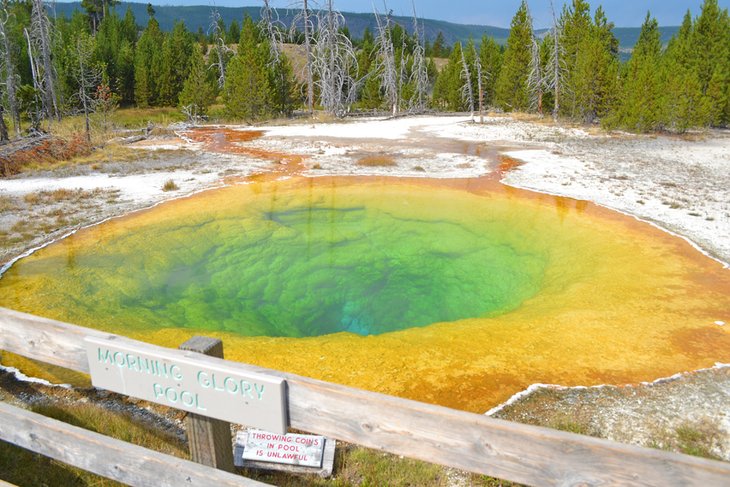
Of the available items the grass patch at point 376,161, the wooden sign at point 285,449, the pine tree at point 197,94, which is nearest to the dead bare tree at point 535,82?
the grass patch at point 376,161

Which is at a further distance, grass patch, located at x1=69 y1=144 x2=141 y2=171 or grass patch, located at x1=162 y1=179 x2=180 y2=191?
grass patch, located at x1=69 y1=144 x2=141 y2=171

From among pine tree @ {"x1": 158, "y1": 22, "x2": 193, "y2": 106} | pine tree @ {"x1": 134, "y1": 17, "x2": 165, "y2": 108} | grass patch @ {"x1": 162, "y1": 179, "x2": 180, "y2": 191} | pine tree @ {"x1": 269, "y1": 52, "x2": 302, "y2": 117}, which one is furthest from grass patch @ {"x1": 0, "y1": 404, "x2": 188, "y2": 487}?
pine tree @ {"x1": 134, "y1": 17, "x2": 165, "y2": 108}

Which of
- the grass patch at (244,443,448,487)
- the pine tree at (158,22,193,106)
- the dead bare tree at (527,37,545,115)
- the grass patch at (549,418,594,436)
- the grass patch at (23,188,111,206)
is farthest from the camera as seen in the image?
the pine tree at (158,22,193,106)

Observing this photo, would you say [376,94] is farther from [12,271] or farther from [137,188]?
[12,271]

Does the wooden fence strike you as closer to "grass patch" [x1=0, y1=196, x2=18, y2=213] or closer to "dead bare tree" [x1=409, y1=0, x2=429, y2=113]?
"grass patch" [x1=0, y1=196, x2=18, y2=213]

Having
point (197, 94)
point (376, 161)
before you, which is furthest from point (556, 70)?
point (197, 94)

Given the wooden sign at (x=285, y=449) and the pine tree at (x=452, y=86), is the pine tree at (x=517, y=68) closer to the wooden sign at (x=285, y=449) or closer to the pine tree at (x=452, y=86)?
the pine tree at (x=452, y=86)

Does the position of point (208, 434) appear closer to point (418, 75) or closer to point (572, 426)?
point (572, 426)
